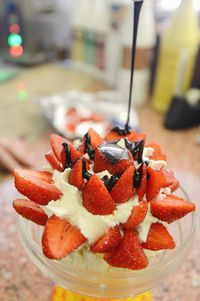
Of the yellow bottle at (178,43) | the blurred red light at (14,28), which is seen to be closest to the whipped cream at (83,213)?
the yellow bottle at (178,43)

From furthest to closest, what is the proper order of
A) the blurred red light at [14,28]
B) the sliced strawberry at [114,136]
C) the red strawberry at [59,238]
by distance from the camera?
1. the blurred red light at [14,28]
2. the sliced strawberry at [114,136]
3. the red strawberry at [59,238]

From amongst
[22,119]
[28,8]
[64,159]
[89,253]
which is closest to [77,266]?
[89,253]

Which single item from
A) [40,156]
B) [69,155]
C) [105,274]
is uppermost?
[69,155]

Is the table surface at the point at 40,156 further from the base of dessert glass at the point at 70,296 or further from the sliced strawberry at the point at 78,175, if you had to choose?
the sliced strawberry at the point at 78,175

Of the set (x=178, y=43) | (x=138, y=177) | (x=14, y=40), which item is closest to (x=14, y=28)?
(x=14, y=40)

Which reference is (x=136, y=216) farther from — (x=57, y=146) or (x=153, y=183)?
(x=57, y=146)

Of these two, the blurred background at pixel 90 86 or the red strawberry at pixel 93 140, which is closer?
the red strawberry at pixel 93 140

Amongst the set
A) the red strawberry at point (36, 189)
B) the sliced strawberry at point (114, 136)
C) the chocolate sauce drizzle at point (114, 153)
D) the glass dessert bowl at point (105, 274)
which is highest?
the chocolate sauce drizzle at point (114, 153)

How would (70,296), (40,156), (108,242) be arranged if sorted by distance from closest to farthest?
(108,242)
(70,296)
(40,156)

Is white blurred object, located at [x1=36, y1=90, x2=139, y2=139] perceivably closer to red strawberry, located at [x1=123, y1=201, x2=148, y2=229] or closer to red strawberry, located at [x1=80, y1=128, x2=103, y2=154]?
red strawberry, located at [x1=80, y1=128, x2=103, y2=154]
